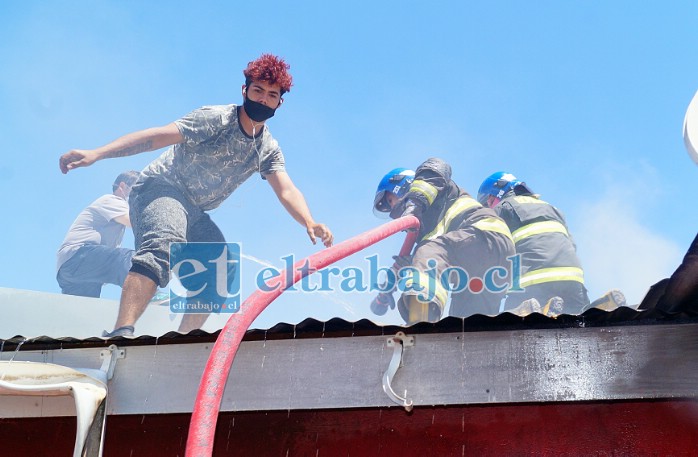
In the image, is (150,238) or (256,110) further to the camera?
(256,110)

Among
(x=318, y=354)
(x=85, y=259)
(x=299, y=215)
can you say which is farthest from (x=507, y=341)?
(x=85, y=259)

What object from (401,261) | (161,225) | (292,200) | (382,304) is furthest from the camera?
(382,304)

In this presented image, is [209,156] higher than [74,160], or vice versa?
[209,156]

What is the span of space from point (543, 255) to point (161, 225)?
9.65ft

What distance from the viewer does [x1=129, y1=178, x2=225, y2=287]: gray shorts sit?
13.7 ft

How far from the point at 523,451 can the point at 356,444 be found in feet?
2.00

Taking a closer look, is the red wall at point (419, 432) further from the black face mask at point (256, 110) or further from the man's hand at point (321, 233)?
the black face mask at point (256, 110)

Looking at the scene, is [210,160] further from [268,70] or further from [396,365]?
[396,365]

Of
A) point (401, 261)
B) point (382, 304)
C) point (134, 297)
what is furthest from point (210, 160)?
point (382, 304)

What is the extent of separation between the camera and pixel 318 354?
2.71 meters

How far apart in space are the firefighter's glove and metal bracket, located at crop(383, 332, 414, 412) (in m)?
3.91

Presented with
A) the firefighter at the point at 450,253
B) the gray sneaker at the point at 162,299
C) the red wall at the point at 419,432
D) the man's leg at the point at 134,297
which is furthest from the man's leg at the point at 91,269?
the red wall at the point at 419,432

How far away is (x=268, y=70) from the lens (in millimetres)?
5211

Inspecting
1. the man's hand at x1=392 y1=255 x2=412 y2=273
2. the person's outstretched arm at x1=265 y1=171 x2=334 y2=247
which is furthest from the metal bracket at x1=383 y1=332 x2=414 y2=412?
the man's hand at x1=392 y1=255 x2=412 y2=273
